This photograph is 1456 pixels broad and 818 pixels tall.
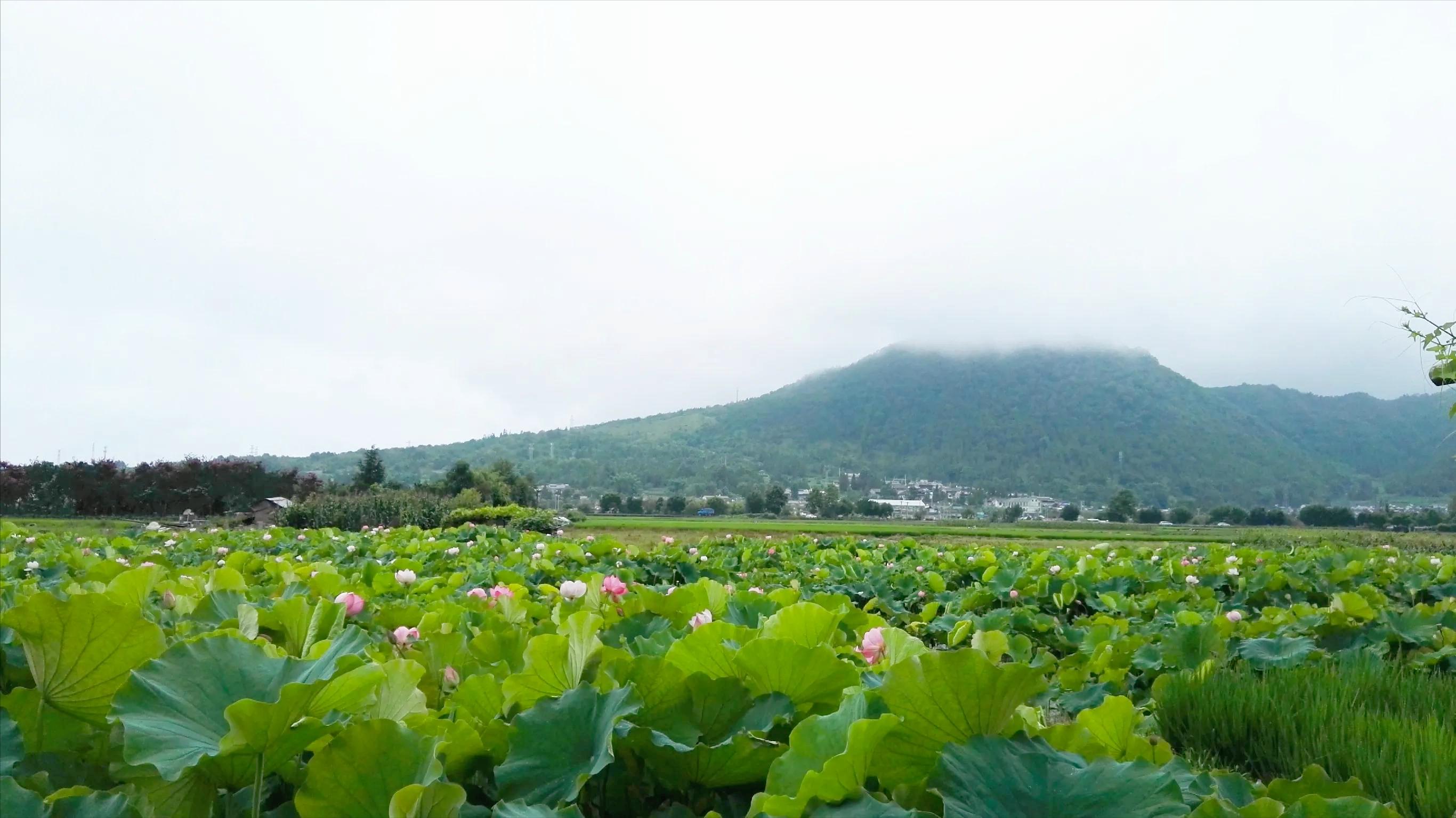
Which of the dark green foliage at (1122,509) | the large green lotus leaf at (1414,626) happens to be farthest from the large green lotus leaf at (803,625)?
the dark green foliage at (1122,509)

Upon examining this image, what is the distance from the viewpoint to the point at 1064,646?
11.0 feet

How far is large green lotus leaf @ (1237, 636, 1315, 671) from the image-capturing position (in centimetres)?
270

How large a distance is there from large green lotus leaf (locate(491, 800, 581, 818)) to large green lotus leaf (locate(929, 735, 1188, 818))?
0.32 meters

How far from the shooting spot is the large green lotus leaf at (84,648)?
79 centimetres

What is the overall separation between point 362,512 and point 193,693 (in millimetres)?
20089

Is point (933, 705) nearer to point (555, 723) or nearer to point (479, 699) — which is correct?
point (555, 723)

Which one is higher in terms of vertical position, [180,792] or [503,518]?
[180,792]

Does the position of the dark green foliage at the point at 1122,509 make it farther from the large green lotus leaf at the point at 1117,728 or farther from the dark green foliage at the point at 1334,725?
the large green lotus leaf at the point at 1117,728


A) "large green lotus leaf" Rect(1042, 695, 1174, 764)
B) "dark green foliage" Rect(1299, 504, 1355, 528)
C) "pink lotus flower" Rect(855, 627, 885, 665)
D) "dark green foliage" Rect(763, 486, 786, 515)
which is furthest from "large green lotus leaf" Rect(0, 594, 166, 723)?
"dark green foliage" Rect(763, 486, 786, 515)

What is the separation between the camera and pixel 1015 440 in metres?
111

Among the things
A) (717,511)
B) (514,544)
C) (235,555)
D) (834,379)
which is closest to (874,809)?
(235,555)

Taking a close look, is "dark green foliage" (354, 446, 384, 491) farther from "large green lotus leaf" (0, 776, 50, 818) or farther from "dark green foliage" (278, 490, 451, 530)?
"large green lotus leaf" (0, 776, 50, 818)

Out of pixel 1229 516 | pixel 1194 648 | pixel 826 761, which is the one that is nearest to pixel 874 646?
pixel 826 761

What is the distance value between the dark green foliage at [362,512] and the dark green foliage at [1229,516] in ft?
163
